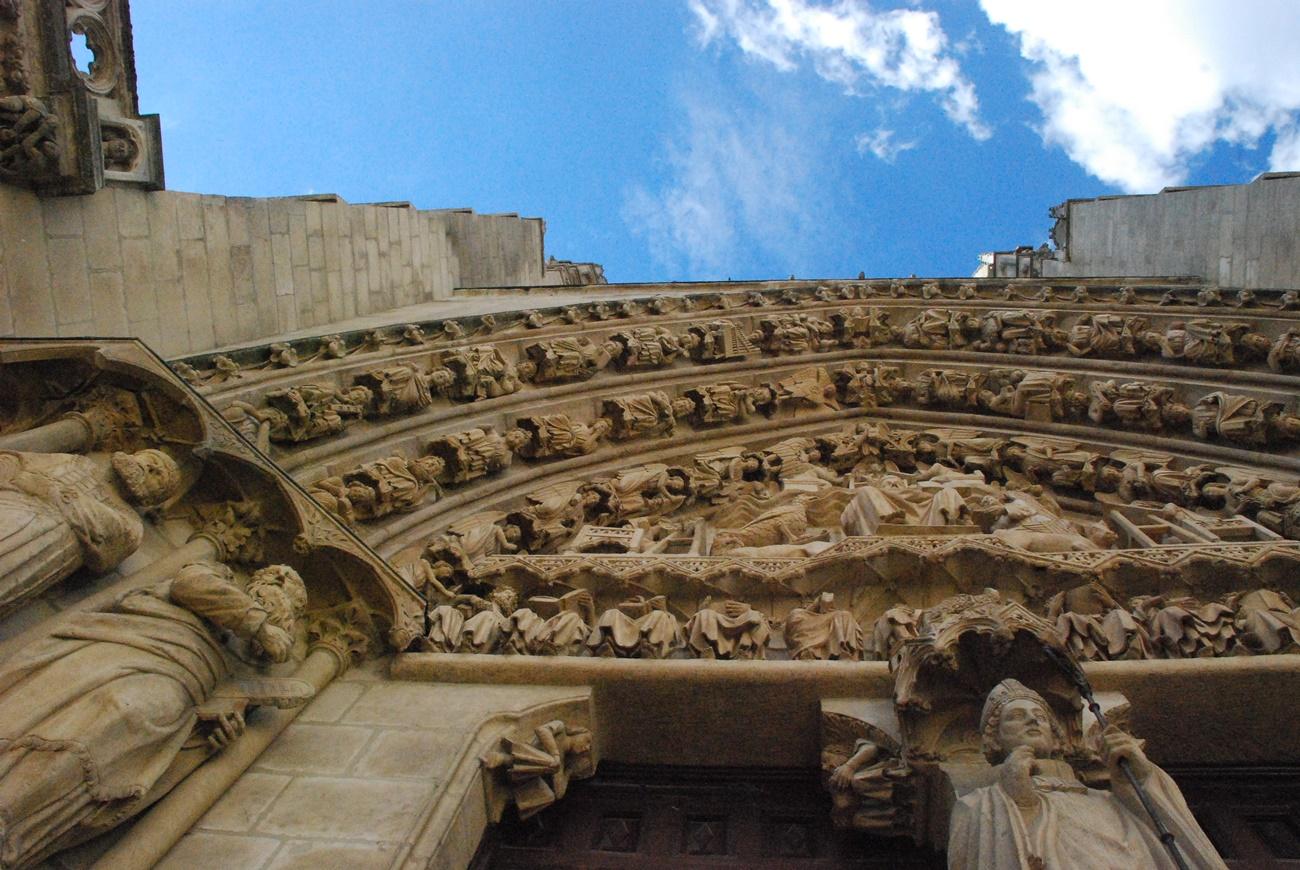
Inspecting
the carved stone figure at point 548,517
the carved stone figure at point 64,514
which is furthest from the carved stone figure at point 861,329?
the carved stone figure at point 64,514

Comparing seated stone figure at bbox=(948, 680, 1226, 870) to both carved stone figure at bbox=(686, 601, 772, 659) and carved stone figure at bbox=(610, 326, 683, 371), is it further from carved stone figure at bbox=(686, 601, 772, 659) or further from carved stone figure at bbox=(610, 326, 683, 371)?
carved stone figure at bbox=(610, 326, 683, 371)

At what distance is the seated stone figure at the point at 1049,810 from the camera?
Answer: 3180 mm

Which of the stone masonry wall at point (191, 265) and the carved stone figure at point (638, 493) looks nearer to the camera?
the stone masonry wall at point (191, 265)

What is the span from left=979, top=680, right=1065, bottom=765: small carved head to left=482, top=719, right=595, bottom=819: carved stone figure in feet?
5.97

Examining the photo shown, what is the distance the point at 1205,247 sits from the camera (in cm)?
1220

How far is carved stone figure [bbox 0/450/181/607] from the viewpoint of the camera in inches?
138

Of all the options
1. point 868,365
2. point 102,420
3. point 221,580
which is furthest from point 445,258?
point 221,580

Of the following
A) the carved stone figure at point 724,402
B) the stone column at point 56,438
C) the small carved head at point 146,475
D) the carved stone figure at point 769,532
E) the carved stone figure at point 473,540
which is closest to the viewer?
the stone column at point 56,438

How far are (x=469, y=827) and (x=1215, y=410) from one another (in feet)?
23.0

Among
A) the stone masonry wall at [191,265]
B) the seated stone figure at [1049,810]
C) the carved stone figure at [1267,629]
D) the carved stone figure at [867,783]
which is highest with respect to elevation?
the stone masonry wall at [191,265]

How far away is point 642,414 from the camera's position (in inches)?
354

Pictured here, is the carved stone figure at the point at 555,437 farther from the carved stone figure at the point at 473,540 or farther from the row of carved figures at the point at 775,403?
the carved stone figure at the point at 473,540

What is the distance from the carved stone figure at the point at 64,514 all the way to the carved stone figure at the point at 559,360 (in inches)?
183

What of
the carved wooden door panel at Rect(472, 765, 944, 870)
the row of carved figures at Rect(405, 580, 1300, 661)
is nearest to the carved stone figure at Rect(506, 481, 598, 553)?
the row of carved figures at Rect(405, 580, 1300, 661)
